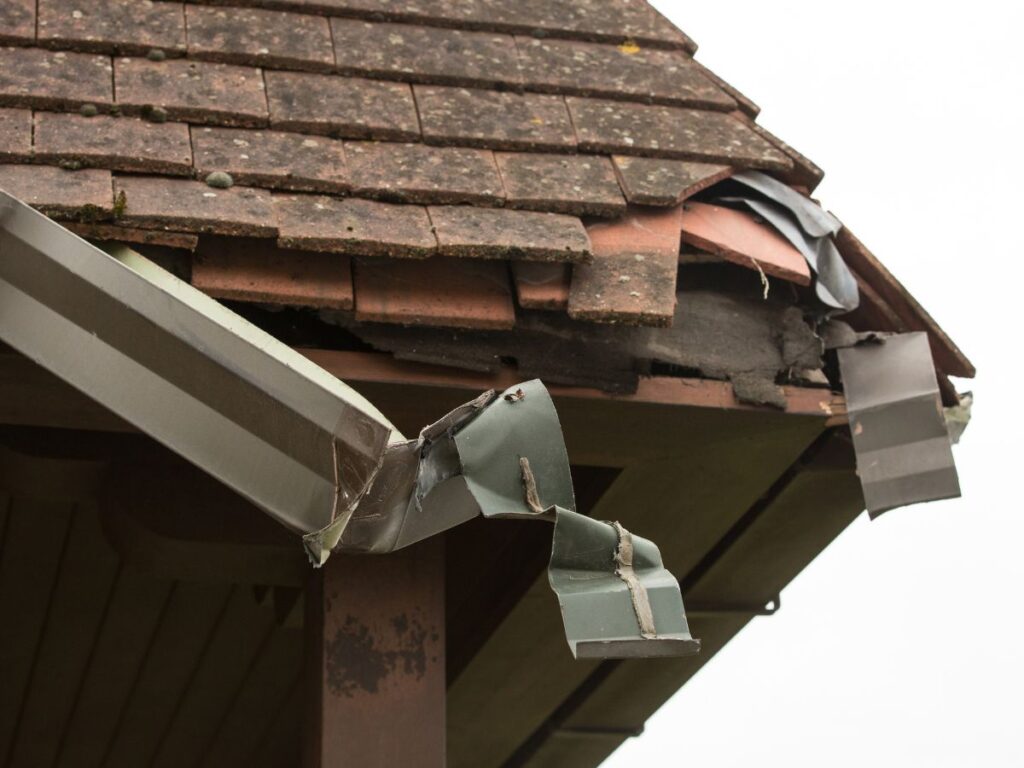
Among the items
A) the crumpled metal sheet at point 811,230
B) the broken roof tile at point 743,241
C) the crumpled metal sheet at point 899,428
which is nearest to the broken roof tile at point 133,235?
the broken roof tile at point 743,241

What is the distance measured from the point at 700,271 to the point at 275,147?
96 cm

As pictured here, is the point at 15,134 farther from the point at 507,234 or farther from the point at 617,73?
the point at 617,73

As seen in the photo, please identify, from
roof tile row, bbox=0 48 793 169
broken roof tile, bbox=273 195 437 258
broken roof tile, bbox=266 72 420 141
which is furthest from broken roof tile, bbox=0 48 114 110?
broken roof tile, bbox=273 195 437 258

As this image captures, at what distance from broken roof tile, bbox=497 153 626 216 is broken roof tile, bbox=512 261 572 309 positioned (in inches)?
5.6

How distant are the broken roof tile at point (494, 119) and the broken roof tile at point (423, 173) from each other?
4cm

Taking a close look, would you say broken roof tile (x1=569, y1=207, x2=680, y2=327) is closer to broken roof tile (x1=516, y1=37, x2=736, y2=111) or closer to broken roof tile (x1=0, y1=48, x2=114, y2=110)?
broken roof tile (x1=516, y1=37, x2=736, y2=111)

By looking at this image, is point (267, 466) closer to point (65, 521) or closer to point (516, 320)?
point (516, 320)

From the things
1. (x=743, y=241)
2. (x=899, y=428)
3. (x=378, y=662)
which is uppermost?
(x=743, y=241)

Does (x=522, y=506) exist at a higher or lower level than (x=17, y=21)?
higher

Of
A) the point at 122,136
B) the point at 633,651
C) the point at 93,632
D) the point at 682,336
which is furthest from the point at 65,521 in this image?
the point at 633,651

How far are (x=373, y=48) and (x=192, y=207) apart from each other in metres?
0.80

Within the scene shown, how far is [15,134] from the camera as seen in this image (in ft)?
11.5

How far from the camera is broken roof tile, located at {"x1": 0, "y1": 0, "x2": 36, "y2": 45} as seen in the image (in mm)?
3779

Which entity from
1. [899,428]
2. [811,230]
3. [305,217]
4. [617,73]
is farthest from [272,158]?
[899,428]
